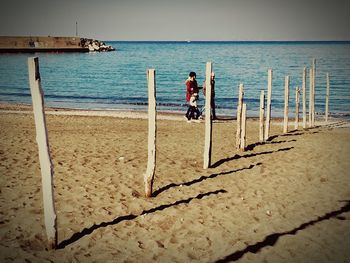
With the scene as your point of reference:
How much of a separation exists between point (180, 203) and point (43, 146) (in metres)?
3.46

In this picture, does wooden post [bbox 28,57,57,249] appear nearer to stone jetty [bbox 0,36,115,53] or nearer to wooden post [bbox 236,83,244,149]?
wooden post [bbox 236,83,244,149]

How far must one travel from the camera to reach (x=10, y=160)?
9742 mm

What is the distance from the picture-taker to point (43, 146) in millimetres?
5043

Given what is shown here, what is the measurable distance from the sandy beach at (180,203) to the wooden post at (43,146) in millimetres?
485

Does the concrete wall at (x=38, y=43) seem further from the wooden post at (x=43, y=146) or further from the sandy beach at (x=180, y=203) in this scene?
the wooden post at (x=43, y=146)

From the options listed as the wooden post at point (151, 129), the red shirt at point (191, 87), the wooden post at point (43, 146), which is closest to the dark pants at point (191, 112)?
the red shirt at point (191, 87)

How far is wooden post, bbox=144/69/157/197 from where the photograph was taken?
23.5 ft

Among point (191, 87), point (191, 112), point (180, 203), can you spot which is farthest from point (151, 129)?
point (191, 112)

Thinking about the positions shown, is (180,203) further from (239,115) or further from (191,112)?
(191,112)

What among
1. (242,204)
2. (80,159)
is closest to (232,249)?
(242,204)

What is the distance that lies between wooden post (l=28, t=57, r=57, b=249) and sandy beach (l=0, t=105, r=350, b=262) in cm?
49

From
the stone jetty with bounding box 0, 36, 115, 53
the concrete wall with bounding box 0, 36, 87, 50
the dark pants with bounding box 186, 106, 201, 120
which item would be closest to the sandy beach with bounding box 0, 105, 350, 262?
the dark pants with bounding box 186, 106, 201, 120

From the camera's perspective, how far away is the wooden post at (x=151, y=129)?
23.5 feet

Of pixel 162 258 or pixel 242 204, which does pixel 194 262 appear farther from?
pixel 242 204
